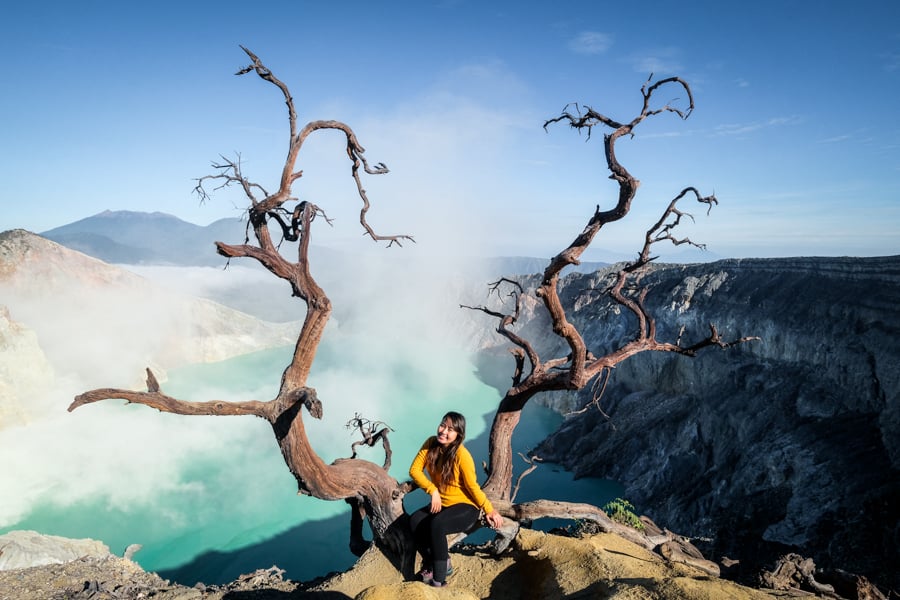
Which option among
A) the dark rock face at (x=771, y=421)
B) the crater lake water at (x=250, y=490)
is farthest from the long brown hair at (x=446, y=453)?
the crater lake water at (x=250, y=490)

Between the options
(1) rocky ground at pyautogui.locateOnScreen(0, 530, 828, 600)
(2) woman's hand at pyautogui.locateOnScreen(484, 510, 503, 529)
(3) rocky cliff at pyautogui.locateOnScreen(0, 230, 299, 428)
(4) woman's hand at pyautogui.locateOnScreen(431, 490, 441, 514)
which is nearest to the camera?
(1) rocky ground at pyautogui.locateOnScreen(0, 530, 828, 600)

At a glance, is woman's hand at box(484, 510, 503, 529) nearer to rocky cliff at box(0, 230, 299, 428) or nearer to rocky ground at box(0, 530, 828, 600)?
rocky ground at box(0, 530, 828, 600)

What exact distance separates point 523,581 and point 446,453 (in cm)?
273

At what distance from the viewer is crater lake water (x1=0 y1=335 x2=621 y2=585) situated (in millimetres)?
23281

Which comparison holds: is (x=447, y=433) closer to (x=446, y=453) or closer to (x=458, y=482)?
(x=446, y=453)

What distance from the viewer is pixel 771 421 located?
21016 mm

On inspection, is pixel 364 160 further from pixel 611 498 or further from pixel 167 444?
pixel 167 444

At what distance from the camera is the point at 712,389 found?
25.9m

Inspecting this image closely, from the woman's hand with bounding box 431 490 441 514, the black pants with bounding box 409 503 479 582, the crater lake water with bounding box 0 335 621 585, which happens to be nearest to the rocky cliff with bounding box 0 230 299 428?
the crater lake water with bounding box 0 335 621 585

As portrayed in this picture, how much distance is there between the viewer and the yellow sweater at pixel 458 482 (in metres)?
5.34

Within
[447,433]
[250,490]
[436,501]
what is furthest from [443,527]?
[250,490]

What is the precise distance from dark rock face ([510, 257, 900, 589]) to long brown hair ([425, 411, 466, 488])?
9.01 metres

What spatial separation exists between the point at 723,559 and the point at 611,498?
20860mm

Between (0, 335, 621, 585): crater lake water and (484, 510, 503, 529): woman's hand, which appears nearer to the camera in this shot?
(484, 510, 503, 529): woman's hand
